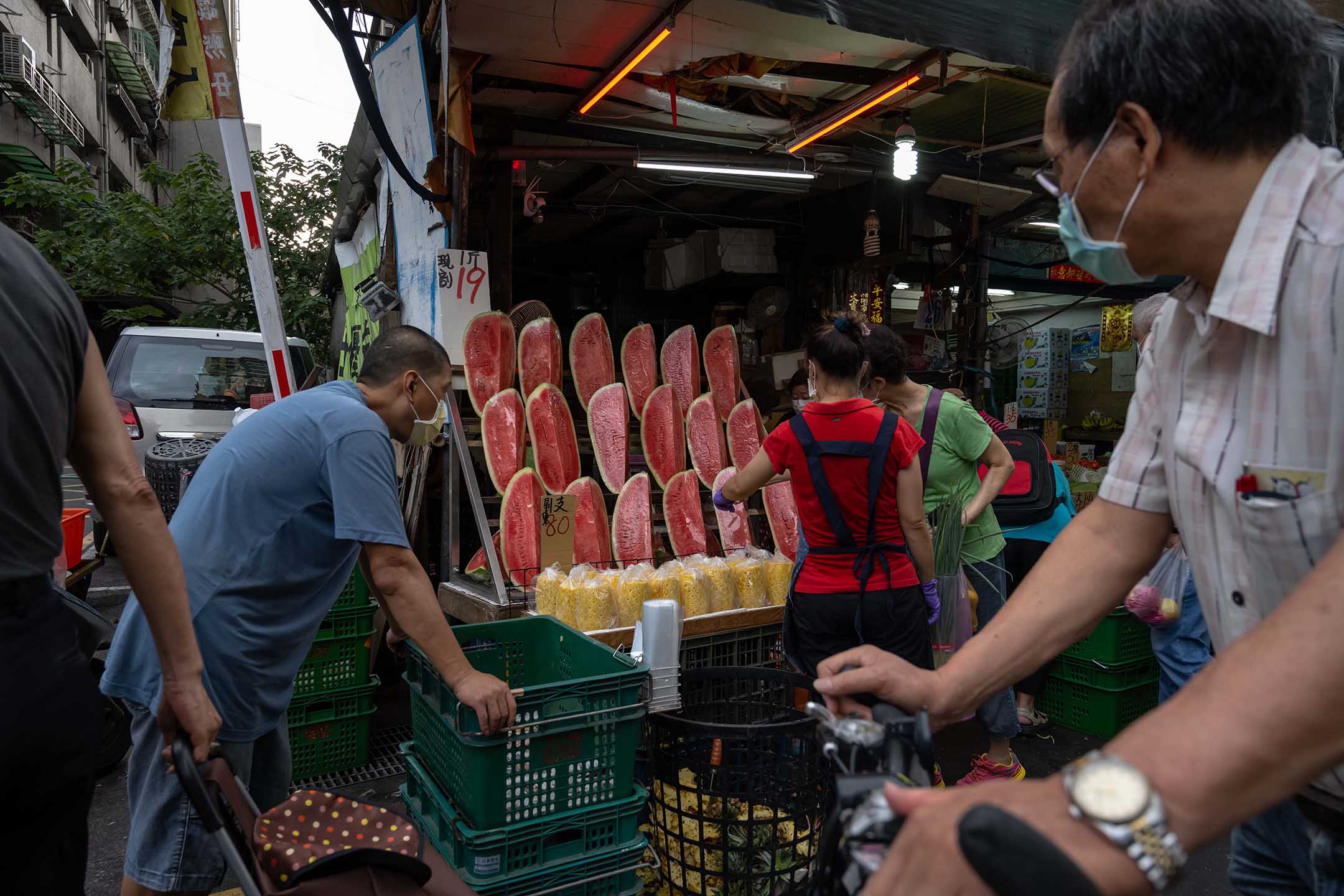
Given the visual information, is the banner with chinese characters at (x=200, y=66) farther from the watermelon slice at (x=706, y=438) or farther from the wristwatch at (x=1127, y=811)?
the wristwatch at (x=1127, y=811)

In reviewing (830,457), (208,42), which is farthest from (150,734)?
(208,42)

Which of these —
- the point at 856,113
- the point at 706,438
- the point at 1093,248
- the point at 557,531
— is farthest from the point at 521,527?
the point at 856,113

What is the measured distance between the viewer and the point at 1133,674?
4.70m

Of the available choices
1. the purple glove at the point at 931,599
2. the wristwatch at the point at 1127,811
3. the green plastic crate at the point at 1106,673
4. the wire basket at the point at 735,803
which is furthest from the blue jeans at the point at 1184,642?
the wristwatch at the point at 1127,811

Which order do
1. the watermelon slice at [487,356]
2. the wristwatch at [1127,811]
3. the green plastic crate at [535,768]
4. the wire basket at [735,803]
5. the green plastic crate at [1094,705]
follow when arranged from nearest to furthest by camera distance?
1. the wristwatch at [1127,811]
2. the green plastic crate at [535,768]
3. the wire basket at [735,803]
4. the green plastic crate at [1094,705]
5. the watermelon slice at [487,356]

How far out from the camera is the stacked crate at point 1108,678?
4.57 metres

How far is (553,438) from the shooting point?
495 cm

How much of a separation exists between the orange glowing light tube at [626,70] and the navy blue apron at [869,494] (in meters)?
2.79

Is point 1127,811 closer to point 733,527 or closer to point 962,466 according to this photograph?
point 962,466

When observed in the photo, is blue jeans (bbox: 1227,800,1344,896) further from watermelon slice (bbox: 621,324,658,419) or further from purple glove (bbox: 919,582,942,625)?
watermelon slice (bbox: 621,324,658,419)

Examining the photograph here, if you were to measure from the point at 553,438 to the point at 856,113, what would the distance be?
3.13 meters

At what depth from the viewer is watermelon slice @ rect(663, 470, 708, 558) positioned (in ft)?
16.3

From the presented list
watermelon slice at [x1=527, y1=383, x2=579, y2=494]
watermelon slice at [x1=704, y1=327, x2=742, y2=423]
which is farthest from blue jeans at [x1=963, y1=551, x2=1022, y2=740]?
watermelon slice at [x1=527, y1=383, x2=579, y2=494]

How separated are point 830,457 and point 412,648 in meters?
1.67
